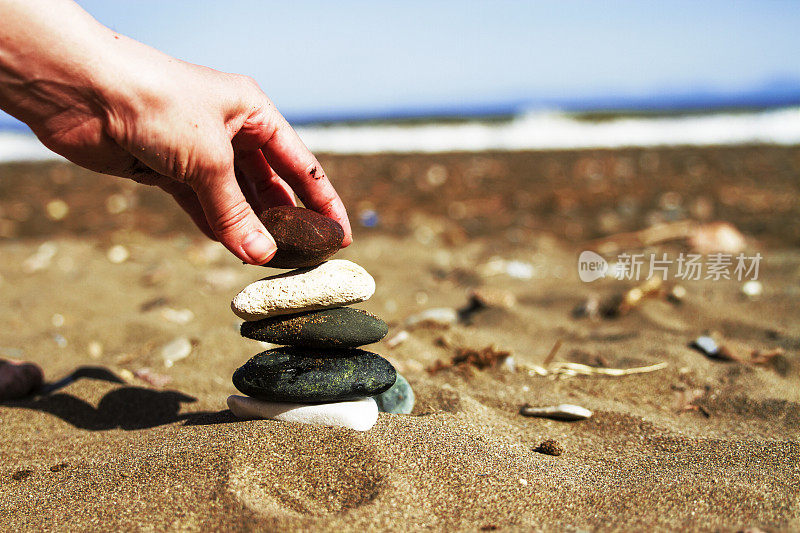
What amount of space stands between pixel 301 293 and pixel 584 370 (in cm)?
178

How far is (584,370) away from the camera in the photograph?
3.34 m

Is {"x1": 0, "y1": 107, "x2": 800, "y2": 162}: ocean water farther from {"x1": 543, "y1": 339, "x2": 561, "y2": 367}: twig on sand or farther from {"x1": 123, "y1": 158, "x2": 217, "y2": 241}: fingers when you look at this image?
{"x1": 123, "y1": 158, "x2": 217, "y2": 241}: fingers

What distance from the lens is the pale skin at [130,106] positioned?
70.6 inches

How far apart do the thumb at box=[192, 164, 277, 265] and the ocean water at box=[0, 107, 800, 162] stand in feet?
43.1

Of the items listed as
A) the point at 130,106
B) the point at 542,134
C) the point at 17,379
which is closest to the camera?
the point at 130,106

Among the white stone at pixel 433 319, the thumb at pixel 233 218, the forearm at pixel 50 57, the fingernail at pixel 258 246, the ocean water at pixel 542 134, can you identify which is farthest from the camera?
the ocean water at pixel 542 134

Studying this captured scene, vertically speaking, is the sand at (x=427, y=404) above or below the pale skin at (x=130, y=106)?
below

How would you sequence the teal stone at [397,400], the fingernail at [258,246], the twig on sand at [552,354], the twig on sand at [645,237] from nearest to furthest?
the fingernail at [258,246] → the teal stone at [397,400] → the twig on sand at [552,354] → the twig on sand at [645,237]

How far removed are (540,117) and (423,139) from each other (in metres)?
5.61

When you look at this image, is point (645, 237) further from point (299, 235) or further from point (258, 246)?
point (258, 246)

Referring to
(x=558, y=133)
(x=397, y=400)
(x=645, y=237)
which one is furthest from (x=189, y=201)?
(x=558, y=133)

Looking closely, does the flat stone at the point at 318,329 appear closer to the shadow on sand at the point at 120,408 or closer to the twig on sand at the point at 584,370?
the shadow on sand at the point at 120,408

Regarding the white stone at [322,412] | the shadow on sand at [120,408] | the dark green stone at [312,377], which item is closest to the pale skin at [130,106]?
the dark green stone at [312,377]

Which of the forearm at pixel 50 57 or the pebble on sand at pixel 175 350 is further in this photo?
the pebble on sand at pixel 175 350
